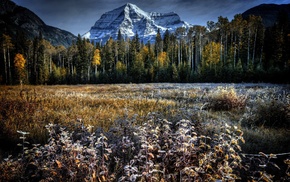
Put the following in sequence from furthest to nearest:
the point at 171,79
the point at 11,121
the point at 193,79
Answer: the point at 171,79 < the point at 193,79 < the point at 11,121

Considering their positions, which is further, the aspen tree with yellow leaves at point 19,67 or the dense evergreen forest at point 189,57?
the aspen tree with yellow leaves at point 19,67

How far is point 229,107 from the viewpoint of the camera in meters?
8.86

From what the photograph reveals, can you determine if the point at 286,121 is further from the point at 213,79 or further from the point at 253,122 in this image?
the point at 213,79

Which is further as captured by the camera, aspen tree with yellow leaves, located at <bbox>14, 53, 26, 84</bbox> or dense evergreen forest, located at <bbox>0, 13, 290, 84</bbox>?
aspen tree with yellow leaves, located at <bbox>14, 53, 26, 84</bbox>

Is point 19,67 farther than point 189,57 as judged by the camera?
Yes

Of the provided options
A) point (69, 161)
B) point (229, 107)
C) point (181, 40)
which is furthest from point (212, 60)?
point (69, 161)

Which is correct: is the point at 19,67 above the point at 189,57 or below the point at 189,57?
below

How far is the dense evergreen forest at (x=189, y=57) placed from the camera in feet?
116

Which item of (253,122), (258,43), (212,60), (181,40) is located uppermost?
(181,40)

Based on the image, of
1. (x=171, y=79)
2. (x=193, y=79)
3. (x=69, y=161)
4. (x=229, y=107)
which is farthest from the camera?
(x=171, y=79)

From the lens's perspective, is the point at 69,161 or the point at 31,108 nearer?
the point at 69,161

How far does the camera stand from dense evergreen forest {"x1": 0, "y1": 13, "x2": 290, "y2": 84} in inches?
1391

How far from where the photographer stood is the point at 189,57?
47.3 m

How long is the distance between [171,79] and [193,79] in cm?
600
